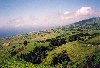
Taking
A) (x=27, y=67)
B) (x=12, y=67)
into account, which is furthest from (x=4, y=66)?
(x=27, y=67)

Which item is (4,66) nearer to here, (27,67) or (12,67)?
(12,67)

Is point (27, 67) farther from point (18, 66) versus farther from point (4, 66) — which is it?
Result: point (4, 66)

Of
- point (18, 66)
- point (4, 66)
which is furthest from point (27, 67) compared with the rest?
point (4, 66)
